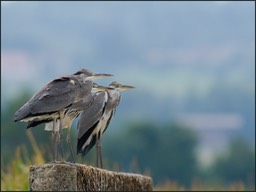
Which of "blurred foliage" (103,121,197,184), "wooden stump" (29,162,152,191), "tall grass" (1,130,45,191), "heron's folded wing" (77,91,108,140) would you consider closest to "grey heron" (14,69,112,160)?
"wooden stump" (29,162,152,191)

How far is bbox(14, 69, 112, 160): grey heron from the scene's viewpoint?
10.4 metres

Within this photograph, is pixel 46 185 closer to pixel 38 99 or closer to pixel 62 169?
pixel 62 169

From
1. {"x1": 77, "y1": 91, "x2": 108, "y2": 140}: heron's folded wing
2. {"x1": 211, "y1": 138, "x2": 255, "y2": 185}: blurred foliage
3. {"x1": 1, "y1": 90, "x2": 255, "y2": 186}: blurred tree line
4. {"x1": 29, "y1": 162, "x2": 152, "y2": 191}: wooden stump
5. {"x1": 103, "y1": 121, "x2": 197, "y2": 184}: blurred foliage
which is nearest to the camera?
{"x1": 29, "y1": 162, "x2": 152, "y2": 191}: wooden stump

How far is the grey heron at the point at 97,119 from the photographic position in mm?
14875

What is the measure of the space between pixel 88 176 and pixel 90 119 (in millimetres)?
4031

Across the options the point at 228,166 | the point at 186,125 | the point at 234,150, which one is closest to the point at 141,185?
the point at 228,166

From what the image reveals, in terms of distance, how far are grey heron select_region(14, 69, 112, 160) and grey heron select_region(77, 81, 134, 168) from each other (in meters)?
3.67

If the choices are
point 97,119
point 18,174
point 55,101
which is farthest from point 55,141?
point 18,174

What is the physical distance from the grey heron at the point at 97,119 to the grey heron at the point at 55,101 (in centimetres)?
367

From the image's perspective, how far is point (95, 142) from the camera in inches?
603

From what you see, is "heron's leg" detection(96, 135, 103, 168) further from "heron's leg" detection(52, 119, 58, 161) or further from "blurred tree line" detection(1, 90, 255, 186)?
"blurred tree line" detection(1, 90, 255, 186)

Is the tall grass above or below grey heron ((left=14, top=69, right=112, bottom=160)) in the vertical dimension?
below

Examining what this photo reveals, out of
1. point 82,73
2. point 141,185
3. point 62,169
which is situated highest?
point 82,73

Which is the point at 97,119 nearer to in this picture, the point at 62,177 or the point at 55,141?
the point at 55,141
